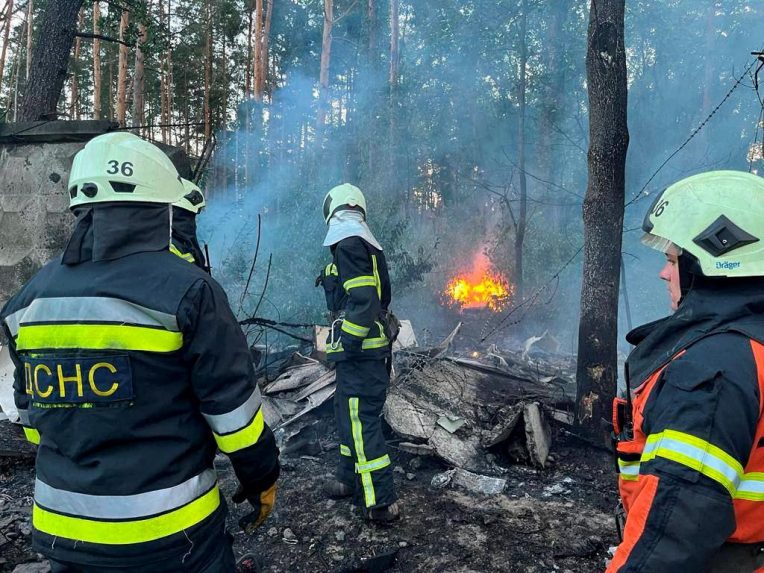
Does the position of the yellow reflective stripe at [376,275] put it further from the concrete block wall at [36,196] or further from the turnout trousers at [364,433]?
the concrete block wall at [36,196]

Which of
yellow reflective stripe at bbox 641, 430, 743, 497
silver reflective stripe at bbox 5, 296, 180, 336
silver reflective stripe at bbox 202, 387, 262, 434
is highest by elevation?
silver reflective stripe at bbox 5, 296, 180, 336

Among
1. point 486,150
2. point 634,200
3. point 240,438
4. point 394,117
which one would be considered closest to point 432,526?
point 240,438

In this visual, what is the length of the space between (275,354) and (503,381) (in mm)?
3369

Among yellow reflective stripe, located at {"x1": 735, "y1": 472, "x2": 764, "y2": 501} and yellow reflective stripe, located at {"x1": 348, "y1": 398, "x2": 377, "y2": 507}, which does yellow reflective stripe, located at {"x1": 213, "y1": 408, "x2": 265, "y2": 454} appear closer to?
yellow reflective stripe, located at {"x1": 735, "y1": 472, "x2": 764, "y2": 501}

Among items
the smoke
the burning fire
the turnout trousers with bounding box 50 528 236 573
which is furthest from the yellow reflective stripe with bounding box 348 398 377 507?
the burning fire

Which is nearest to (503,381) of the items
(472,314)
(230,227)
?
(472,314)

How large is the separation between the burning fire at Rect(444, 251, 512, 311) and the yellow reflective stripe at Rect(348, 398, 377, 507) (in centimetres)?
923

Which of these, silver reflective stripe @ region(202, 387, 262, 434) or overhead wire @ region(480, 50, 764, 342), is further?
overhead wire @ region(480, 50, 764, 342)

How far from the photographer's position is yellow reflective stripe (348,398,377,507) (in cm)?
416

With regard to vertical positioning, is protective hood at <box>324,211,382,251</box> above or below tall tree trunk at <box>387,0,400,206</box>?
below

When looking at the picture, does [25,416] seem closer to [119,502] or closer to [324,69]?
[119,502]

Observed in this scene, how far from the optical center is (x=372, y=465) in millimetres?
4234

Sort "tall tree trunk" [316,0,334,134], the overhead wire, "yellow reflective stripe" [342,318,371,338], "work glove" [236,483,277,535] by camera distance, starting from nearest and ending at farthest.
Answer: "work glove" [236,483,277,535], "yellow reflective stripe" [342,318,371,338], the overhead wire, "tall tree trunk" [316,0,334,134]

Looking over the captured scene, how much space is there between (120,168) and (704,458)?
2128mm
